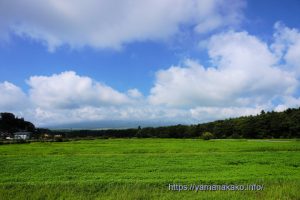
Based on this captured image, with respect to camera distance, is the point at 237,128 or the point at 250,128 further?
the point at 237,128

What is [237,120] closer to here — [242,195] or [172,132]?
[172,132]

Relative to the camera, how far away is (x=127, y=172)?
20.6 meters

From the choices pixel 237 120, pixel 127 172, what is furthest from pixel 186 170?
pixel 237 120

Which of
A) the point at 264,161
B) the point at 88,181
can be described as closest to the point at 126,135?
the point at 264,161

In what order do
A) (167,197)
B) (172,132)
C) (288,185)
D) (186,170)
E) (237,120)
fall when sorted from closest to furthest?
(167,197), (288,185), (186,170), (237,120), (172,132)

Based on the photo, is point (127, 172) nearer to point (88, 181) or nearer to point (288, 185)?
point (88, 181)

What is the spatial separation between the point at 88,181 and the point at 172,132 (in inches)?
4100

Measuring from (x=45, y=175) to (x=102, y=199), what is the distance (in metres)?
6.53

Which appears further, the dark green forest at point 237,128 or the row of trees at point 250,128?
the dark green forest at point 237,128

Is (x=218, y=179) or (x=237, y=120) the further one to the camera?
(x=237, y=120)

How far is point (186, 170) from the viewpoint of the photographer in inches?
835

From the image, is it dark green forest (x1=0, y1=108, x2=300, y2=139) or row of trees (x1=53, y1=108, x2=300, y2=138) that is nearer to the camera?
row of trees (x1=53, y1=108, x2=300, y2=138)

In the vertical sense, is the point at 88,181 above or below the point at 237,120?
below

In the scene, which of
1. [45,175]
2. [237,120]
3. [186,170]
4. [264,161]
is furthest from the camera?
[237,120]
